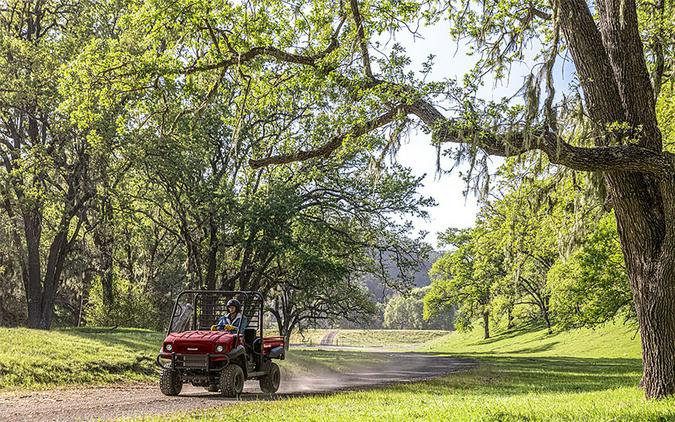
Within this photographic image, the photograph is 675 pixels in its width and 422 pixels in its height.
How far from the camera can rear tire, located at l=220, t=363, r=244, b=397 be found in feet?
35.6

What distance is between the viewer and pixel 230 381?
10.8 m

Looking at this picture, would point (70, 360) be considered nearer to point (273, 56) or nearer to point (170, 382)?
point (170, 382)

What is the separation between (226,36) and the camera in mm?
11031

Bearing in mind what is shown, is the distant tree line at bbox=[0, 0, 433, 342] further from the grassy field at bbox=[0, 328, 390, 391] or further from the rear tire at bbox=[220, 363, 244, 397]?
the rear tire at bbox=[220, 363, 244, 397]

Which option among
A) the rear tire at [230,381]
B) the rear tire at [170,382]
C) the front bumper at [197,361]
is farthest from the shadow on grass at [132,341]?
the rear tire at [230,381]

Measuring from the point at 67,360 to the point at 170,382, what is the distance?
16.4 ft

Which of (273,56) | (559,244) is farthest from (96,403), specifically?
(559,244)

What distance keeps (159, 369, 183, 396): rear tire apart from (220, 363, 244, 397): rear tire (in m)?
1.09

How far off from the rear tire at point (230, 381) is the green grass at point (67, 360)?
4902mm

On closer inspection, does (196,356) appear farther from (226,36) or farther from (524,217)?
(524,217)

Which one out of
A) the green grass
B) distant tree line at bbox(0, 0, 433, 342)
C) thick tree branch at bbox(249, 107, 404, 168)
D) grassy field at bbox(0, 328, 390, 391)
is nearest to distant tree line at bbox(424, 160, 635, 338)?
thick tree branch at bbox(249, 107, 404, 168)

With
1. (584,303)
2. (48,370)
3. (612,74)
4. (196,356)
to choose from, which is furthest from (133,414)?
(584,303)

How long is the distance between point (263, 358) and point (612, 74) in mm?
9193

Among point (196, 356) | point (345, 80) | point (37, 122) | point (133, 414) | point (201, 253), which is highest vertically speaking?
point (37, 122)
